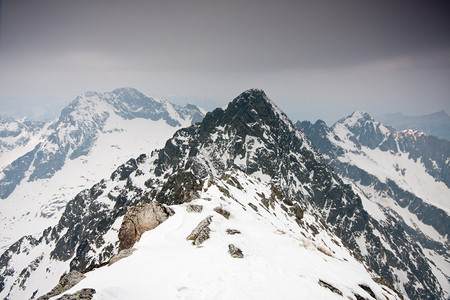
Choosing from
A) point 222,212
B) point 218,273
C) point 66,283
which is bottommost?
point 222,212

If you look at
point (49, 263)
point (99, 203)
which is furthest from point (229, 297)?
point (49, 263)

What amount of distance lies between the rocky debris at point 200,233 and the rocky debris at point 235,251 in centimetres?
313

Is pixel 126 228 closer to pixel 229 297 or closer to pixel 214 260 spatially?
pixel 214 260

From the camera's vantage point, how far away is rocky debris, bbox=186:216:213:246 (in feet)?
70.7

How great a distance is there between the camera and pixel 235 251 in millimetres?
19031

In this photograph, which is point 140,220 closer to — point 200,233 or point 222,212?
point 200,233

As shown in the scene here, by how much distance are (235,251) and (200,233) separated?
4976 mm

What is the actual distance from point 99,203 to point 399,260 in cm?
25933

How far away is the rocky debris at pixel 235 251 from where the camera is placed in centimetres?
1864

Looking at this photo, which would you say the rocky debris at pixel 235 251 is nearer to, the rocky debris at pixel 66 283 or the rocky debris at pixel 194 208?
the rocky debris at pixel 66 283

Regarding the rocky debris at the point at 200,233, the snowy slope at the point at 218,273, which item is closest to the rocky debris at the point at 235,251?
the snowy slope at the point at 218,273

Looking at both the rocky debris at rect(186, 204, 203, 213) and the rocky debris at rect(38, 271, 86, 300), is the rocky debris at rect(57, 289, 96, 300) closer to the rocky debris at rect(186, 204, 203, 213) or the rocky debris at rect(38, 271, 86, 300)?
the rocky debris at rect(38, 271, 86, 300)

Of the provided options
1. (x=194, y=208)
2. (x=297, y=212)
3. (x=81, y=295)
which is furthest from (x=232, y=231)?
(x=297, y=212)

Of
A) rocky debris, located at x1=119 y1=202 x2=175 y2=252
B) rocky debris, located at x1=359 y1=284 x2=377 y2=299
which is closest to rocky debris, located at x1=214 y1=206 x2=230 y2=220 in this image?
rocky debris, located at x1=119 y1=202 x2=175 y2=252
